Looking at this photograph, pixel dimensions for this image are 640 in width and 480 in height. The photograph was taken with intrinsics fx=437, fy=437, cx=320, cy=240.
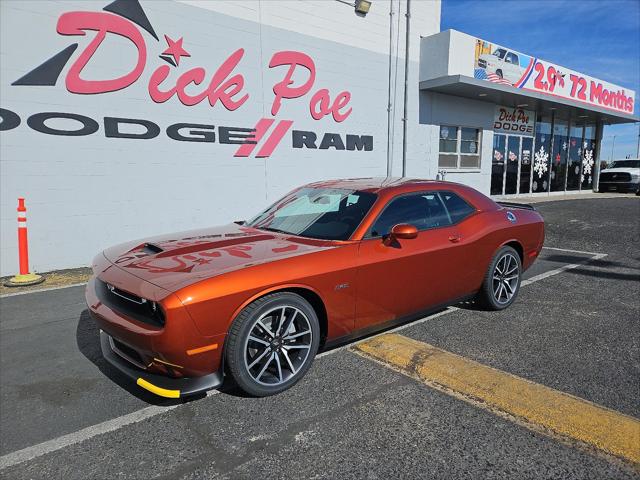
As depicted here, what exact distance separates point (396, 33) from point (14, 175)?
367 inches

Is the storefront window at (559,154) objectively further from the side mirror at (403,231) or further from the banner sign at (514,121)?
the side mirror at (403,231)

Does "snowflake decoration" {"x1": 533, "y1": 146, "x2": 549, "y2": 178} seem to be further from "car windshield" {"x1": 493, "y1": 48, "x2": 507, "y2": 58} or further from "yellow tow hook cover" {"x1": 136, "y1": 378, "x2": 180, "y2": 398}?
"yellow tow hook cover" {"x1": 136, "y1": 378, "x2": 180, "y2": 398}

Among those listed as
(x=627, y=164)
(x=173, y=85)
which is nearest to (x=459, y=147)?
(x=173, y=85)

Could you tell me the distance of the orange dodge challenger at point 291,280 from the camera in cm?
257

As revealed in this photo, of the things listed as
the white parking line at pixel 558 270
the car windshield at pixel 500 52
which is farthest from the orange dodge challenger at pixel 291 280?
the car windshield at pixel 500 52

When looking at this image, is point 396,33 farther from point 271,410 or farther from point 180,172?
point 271,410

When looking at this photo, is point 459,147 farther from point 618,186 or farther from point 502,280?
point 618,186

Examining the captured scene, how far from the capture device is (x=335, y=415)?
269 cm

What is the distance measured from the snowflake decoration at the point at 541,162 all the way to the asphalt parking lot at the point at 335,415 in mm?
15506

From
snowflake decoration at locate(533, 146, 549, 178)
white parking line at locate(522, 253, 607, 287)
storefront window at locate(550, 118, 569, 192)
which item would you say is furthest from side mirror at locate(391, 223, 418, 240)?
storefront window at locate(550, 118, 569, 192)

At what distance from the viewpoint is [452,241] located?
4016mm

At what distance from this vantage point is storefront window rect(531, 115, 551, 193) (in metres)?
18.1

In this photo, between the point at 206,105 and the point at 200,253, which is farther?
the point at 206,105

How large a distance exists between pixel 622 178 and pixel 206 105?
22.0m
